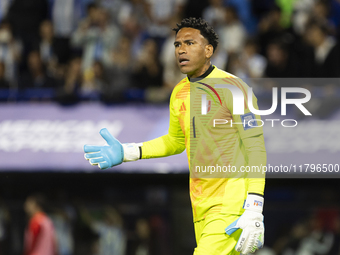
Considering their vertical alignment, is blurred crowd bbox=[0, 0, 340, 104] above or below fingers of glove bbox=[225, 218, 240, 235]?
above

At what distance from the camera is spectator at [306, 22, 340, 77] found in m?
8.88

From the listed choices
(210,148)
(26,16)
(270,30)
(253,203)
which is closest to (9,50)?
(26,16)

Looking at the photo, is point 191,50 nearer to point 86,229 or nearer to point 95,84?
point 95,84

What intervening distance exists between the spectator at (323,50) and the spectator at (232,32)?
1235 mm

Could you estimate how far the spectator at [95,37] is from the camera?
34.6 feet

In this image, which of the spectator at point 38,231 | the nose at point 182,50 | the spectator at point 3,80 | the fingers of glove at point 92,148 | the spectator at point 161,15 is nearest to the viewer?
the nose at point 182,50

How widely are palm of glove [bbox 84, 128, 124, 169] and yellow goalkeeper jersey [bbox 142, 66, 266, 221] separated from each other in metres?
0.59

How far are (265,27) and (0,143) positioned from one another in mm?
5003

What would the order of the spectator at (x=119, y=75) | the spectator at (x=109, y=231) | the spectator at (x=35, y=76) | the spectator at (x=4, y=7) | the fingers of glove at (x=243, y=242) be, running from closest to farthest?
the fingers of glove at (x=243, y=242)
the spectator at (x=119, y=75)
the spectator at (x=35, y=76)
the spectator at (x=109, y=231)
the spectator at (x=4, y=7)

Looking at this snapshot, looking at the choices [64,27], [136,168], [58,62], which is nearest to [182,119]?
[136,168]

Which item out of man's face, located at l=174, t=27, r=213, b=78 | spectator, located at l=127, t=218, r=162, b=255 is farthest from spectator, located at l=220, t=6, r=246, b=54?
man's face, located at l=174, t=27, r=213, b=78

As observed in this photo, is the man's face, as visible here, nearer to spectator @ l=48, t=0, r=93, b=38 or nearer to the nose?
the nose

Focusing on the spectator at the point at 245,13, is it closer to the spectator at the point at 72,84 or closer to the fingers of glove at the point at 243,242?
the spectator at the point at 72,84

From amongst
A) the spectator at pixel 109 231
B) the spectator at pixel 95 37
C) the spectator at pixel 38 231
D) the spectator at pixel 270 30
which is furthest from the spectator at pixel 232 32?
the spectator at pixel 38 231
